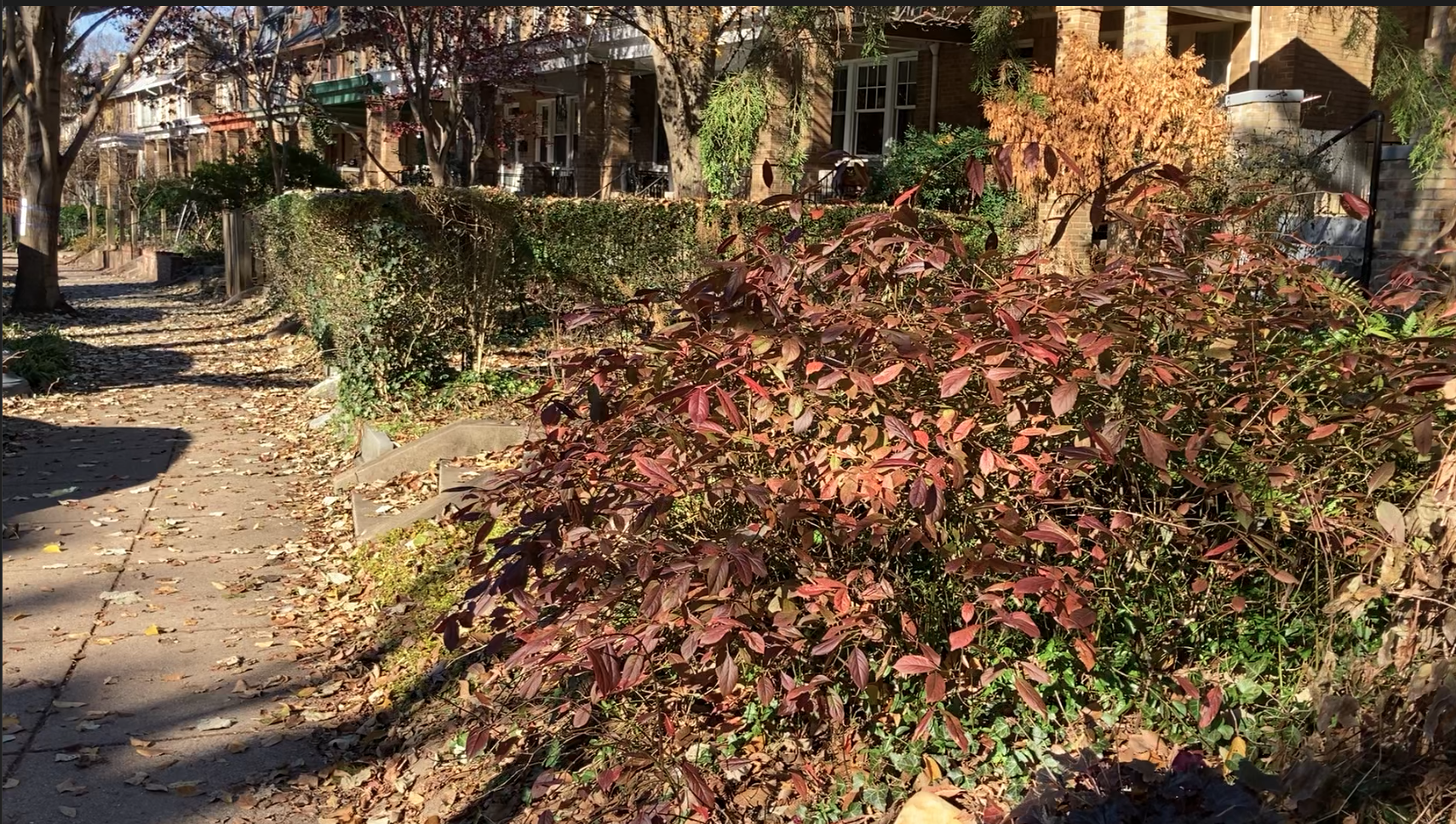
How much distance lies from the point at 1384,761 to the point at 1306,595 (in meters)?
0.87

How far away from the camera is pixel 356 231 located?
29.7 ft

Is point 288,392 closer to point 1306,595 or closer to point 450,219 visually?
point 450,219

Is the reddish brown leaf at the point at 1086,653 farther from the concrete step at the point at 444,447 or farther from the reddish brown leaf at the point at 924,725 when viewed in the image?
the concrete step at the point at 444,447

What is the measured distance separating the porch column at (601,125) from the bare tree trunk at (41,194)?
29.2 ft

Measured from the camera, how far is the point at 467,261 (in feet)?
30.7

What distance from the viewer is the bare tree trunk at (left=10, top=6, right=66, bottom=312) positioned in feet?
60.9

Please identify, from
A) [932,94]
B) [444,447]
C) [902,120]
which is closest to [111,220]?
[902,120]

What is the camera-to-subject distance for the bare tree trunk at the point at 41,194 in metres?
18.6

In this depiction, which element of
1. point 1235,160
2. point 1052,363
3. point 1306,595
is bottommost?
point 1306,595

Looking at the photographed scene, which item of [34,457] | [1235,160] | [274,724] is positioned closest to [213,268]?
[34,457]

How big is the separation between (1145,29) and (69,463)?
1112 cm

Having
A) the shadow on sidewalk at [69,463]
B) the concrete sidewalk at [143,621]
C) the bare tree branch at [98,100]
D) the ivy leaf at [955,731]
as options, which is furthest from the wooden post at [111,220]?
the ivy leaf at [955,731]

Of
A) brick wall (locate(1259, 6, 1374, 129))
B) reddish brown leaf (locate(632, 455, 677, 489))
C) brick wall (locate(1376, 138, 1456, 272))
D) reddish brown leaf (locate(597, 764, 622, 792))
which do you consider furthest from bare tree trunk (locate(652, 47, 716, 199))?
reddish brown leaf (locate(597, 764, 622, 792))

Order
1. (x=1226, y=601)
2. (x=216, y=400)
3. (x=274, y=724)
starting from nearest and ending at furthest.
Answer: (x=1226, y=601), (x=274, y=724), (x=216, y=400)
